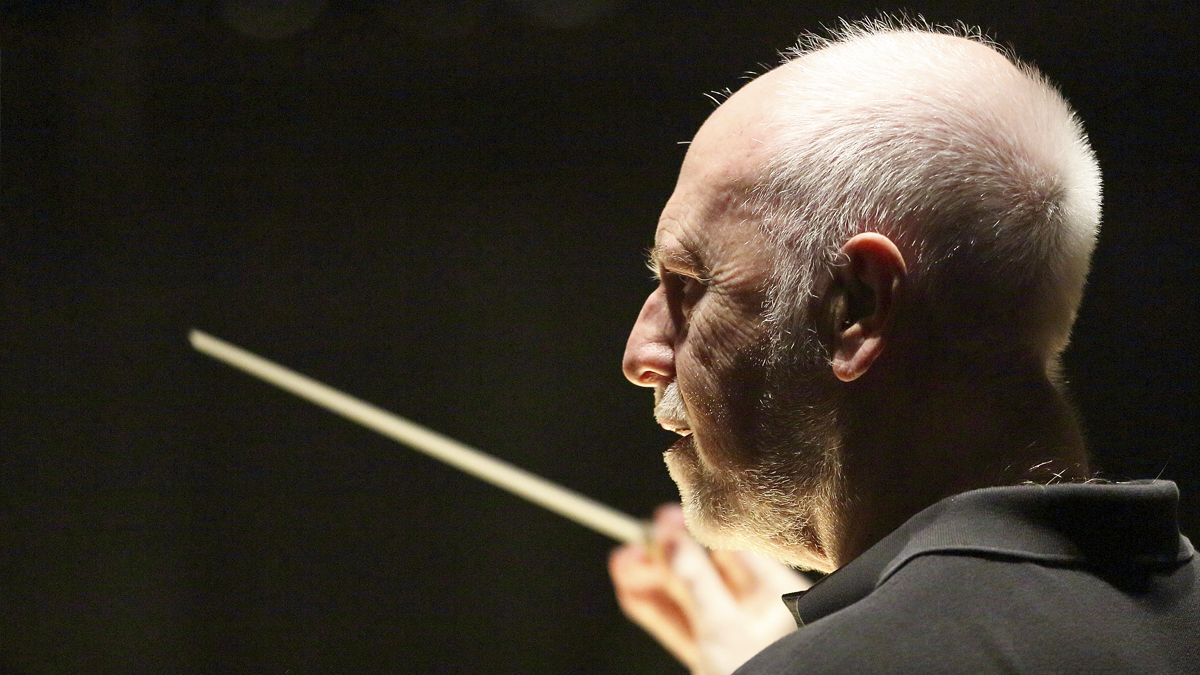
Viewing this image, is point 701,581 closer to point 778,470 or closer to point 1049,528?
point 778,470

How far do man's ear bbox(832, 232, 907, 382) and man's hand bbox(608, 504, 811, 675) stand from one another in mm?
925

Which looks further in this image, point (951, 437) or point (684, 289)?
point (684, 289)

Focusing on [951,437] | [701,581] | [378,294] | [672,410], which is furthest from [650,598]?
[951,437]

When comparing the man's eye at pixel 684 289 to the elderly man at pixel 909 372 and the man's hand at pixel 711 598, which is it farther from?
the man's hand at pixel 711 598

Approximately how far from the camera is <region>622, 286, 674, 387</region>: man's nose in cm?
81

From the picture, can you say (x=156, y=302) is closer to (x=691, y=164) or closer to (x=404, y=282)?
(x=404, y=282)

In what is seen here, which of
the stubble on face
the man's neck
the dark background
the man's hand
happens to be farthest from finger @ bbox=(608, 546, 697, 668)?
the man's neck

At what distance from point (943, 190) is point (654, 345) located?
271 mm

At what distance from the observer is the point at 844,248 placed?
667 mm

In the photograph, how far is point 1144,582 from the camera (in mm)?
586

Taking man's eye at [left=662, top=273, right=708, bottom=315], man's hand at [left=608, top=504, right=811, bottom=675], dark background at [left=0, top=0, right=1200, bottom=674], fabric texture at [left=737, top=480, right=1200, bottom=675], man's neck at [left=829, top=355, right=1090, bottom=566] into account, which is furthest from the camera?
dark background at [left=0, top=0, right=1200, bottom=674]

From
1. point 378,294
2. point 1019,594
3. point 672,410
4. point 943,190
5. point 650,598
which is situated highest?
point 943,190

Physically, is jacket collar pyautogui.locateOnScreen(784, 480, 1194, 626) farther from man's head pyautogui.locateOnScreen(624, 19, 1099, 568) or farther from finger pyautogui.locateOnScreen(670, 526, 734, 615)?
finger pyautogui.locateOnScreen(670, 526, 734, 615)

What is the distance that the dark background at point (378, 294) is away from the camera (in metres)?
1.72
